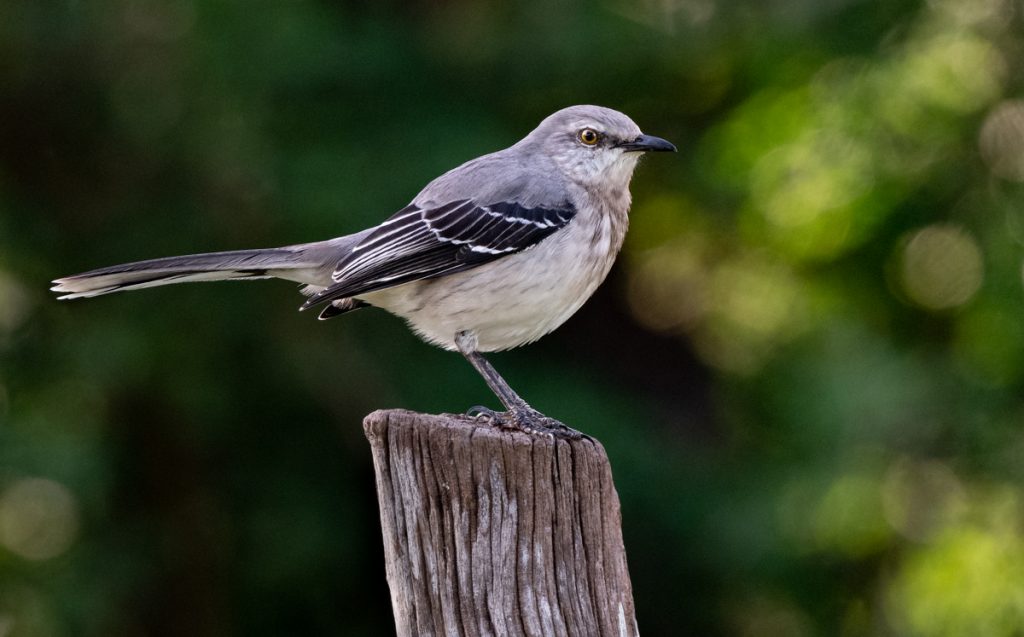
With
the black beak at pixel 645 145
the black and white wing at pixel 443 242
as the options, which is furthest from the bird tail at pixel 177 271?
the black beak at pixel 645 145

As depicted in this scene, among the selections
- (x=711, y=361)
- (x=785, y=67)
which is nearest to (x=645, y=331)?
(x=711, y=361)

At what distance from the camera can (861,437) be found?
800cm

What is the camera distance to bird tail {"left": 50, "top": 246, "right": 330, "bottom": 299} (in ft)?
16.3

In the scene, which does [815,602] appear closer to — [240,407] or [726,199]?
[726,199]

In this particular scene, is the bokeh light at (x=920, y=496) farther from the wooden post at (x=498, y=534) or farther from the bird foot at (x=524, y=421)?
the wooden post at (x=498, y=534)

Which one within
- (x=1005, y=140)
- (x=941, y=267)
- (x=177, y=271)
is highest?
(x=1005, y=140)

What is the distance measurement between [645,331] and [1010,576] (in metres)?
3.59

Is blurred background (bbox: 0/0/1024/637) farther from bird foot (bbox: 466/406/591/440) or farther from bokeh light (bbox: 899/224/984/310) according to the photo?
bird foot (bbox: 466/406/591/440)

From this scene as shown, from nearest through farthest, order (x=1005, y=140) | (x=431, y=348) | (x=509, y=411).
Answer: (x=509, y=411) < (x=1005, y=140) < (x=431, y=348)

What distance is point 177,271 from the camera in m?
4.99

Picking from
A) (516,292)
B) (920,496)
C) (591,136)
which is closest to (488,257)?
(516,292)

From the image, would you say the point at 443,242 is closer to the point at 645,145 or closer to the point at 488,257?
the point at 488,257

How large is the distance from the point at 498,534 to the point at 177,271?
2038mm

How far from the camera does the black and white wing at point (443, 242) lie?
5.06 meters
